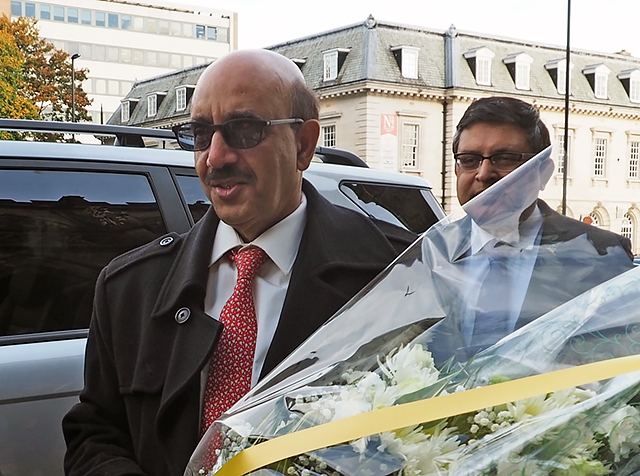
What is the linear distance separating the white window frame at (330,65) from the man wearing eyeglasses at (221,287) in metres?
38.7

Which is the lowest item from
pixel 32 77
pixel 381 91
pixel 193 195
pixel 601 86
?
pixel 193 195

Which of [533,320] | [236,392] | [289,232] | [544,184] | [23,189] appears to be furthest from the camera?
[23,189]

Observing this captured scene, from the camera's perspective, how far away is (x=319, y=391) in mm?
1216

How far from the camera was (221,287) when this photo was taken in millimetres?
1916

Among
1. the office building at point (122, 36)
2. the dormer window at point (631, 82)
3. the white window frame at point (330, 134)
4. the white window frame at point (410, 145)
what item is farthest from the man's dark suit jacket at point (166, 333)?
the office building at point (122, 36)

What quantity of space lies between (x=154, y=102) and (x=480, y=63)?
2060cm

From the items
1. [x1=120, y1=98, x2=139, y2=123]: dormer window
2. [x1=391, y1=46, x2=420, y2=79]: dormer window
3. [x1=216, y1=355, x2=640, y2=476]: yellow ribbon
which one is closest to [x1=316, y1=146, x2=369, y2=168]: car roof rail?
[x1=216, y1=355, x2=640, y2=476]: yellow ribbon

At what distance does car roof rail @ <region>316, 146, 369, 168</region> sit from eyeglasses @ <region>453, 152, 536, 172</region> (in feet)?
5.42

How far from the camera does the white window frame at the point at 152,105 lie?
49906 mm

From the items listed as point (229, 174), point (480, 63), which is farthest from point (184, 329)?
point (480, 63)

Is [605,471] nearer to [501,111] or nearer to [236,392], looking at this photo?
[236,392]

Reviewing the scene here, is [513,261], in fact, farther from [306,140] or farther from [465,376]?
[306,140]

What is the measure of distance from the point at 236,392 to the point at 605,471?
0.96 m

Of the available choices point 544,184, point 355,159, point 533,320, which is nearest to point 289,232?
point 544,184
